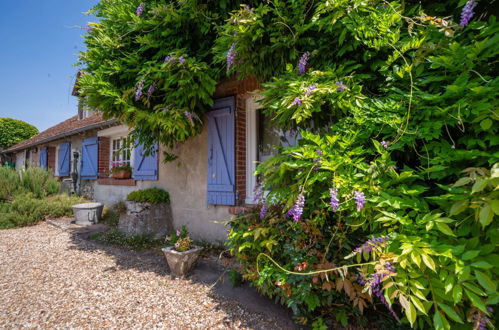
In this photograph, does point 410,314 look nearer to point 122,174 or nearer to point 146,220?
point 146,220

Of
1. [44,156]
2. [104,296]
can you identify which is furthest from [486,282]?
[44,156]

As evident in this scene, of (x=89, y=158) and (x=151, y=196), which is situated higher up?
(x=89, y=158)

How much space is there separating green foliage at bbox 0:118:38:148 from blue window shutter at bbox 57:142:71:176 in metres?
14.3

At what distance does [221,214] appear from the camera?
408 centimetres

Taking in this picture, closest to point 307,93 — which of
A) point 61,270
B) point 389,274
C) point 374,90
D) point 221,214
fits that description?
point 374,90

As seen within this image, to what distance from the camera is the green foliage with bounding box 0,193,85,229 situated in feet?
19.7

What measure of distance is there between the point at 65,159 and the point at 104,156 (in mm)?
2856

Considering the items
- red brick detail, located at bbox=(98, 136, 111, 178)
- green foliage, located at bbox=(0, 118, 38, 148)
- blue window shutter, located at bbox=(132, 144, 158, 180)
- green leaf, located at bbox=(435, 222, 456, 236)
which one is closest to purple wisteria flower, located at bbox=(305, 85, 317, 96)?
green leaf, located at bbox=(435, 222, 456, 236)

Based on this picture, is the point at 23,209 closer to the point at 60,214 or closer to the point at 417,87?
the point at 60,214

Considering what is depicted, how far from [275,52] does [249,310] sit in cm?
260

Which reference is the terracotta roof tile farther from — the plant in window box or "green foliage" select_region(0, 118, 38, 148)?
"green foliage" select_region(0, 118, 38, 148)

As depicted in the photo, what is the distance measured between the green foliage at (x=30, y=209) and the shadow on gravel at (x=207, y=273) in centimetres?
168

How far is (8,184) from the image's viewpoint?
684 cm

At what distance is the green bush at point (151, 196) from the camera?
4.68 metres
